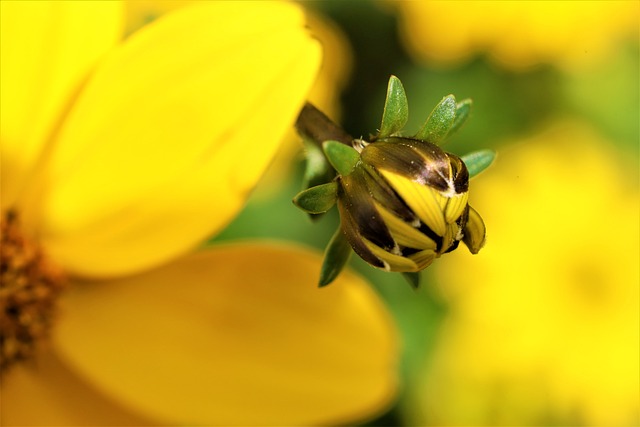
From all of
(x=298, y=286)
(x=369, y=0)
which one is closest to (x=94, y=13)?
(x=298, y=286)

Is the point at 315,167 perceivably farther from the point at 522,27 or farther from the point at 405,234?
the point at 522,27

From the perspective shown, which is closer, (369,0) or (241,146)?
(241,146)

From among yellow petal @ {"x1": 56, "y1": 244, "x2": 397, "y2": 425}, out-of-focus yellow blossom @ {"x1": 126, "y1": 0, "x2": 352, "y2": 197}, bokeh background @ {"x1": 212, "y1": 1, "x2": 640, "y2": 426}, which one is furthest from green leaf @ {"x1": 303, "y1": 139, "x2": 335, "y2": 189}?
bokeh background @ {"x1": 212, "y1": 1, "x2": 640, "y2": 426}

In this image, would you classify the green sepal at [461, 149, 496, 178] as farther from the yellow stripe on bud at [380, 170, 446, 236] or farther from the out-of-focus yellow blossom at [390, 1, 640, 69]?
the out-of-focus yellow blossom at [390, 1, 640, 69]

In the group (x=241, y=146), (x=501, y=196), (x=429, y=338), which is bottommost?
(x=429, y=338)

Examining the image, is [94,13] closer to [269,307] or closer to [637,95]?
[269,307]

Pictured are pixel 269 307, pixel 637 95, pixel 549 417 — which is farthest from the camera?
pixel 637 95
